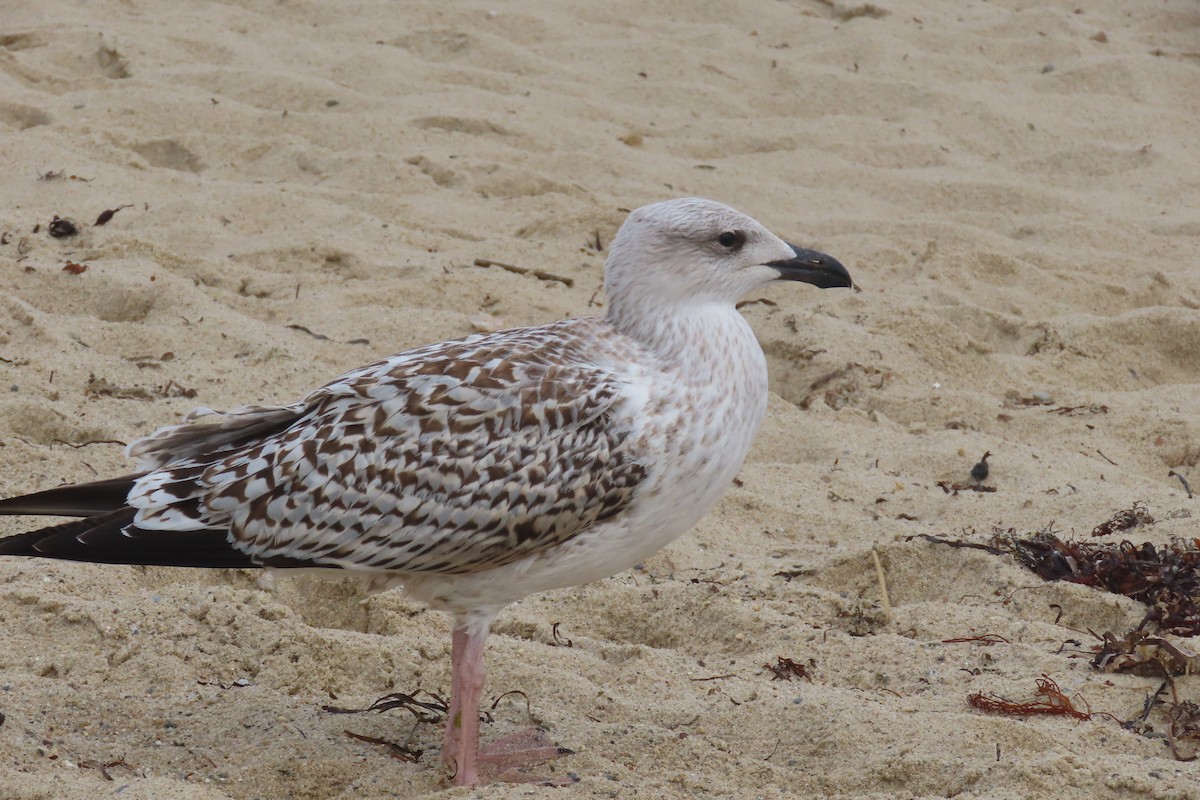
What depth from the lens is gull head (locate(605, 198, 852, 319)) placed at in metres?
3.80

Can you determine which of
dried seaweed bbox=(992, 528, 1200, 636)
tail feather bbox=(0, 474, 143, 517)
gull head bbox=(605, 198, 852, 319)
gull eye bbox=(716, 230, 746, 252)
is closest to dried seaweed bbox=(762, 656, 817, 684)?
dried seaweed bbox=(992, 528, 1200, 636)

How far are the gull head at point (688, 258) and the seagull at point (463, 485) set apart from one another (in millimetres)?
218

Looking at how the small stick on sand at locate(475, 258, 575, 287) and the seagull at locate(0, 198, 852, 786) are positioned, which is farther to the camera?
the small stick on sand at locate(475, 258, 575, 287)

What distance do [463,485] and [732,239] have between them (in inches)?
40.2

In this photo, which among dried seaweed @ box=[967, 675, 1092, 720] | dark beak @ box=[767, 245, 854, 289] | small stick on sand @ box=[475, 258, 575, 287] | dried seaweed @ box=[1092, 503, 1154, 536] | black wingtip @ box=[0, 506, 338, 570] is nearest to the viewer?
black wingtip @ box=[0, 506, 338, 570]

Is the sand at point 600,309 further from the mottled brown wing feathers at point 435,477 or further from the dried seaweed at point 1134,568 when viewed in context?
the mottled brown wing feathers at point 435,477

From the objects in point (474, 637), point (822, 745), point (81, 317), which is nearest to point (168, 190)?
point (81, 317)

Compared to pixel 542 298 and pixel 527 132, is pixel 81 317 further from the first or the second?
pixel 527 132

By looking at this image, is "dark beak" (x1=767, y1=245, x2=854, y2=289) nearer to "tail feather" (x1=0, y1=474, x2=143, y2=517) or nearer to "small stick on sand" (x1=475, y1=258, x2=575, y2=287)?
"tail feather" (x1=0, y1=474, x2=143, y2=517)

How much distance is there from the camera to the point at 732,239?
3.86 metres

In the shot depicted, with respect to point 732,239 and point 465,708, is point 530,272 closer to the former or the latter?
point 732,239

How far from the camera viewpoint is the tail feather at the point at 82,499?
3.43m

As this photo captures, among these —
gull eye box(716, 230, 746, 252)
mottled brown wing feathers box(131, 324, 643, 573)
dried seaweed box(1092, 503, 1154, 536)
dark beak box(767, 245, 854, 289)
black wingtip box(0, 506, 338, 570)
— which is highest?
gull eye box(716, 230, 746, 252)

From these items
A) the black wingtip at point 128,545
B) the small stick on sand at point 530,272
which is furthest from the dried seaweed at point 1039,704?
the small stick on sand at point 530,272
